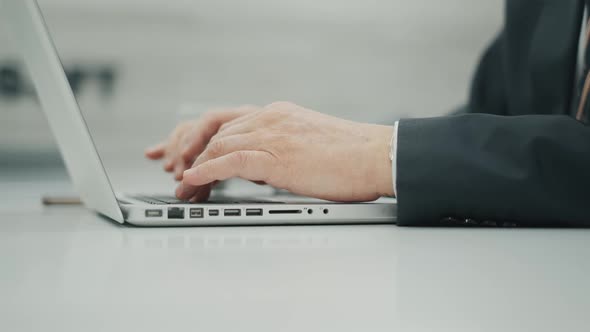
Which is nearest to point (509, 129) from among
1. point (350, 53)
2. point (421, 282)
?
point (421, 282)

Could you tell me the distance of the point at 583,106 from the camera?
921 mm

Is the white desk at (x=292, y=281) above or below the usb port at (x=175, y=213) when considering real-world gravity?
above

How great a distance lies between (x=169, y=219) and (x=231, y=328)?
0.41 meters

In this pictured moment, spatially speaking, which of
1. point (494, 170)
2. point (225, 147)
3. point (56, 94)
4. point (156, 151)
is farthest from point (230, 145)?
point (156, 151)

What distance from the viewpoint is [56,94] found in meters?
0.68

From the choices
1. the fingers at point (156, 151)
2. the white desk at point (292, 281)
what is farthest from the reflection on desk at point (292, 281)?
the fingers at point (156, 151)

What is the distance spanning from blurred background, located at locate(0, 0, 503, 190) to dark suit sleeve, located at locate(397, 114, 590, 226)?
6.34 ft

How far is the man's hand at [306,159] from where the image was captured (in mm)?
723

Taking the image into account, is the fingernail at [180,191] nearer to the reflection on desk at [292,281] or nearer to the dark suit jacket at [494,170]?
the reflection on desk at [292,281]

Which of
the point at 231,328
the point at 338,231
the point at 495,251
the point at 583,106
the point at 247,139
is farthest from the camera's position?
the point at 583,106

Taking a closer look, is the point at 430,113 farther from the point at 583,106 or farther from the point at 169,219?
the point at 169,219

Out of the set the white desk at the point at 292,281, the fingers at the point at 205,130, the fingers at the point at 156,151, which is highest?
the white desk at the point at 292,281

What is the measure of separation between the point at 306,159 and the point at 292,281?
0.37m

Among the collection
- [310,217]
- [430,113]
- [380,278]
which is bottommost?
[430,113]
